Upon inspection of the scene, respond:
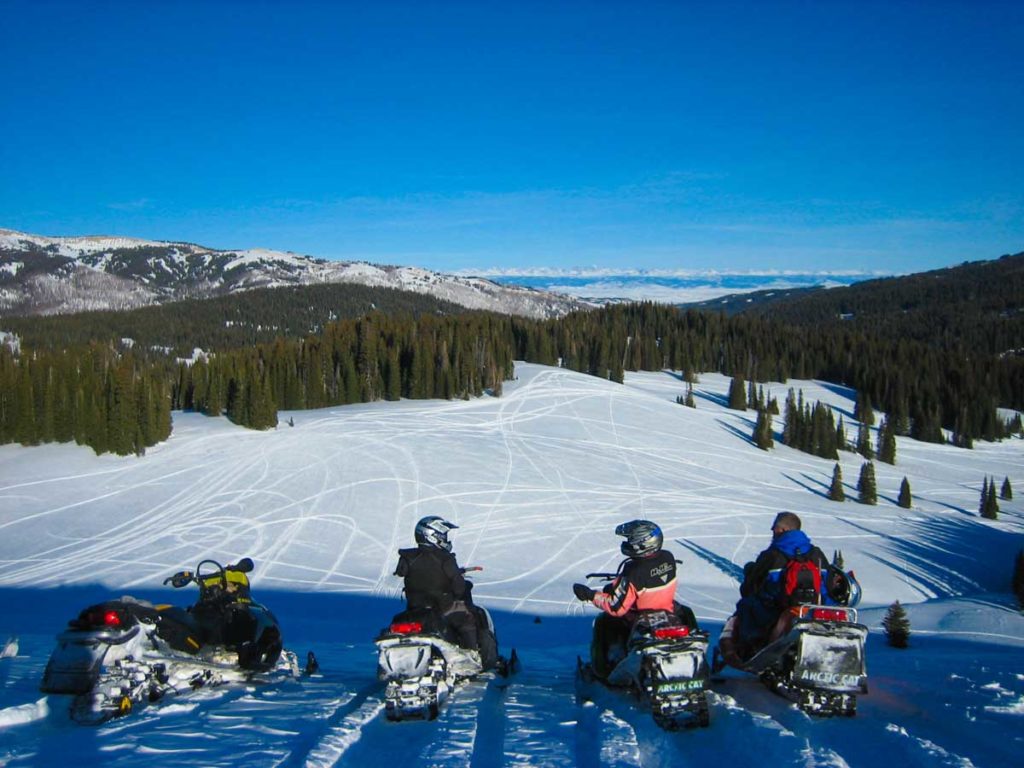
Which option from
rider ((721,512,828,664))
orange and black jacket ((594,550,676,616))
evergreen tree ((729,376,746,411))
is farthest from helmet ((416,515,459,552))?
evergreen tree ((729,376,746,411))

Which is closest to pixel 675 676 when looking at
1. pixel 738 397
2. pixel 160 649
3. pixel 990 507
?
pixel 160 649

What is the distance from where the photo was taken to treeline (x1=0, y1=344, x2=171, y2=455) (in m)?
39.6

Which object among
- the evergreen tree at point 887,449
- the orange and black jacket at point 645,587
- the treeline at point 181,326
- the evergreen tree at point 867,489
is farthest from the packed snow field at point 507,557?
the treeline at point 181,326

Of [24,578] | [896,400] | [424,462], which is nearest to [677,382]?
[896,400]

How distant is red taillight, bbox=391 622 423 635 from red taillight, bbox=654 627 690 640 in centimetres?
225

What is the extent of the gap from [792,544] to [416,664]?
3871 mm

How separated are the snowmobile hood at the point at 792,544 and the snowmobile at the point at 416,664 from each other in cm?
354

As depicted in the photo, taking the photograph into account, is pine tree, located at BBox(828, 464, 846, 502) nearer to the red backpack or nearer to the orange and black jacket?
the red backpack

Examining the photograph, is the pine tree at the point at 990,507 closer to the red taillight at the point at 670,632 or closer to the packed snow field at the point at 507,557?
the packed snow field at the point at 507,557

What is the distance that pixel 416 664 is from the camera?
6371 millimetres

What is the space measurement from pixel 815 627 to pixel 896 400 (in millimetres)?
94963

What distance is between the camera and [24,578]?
23141 mm

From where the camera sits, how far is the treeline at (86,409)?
39.6 m

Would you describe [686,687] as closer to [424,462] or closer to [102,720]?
[102,720]
